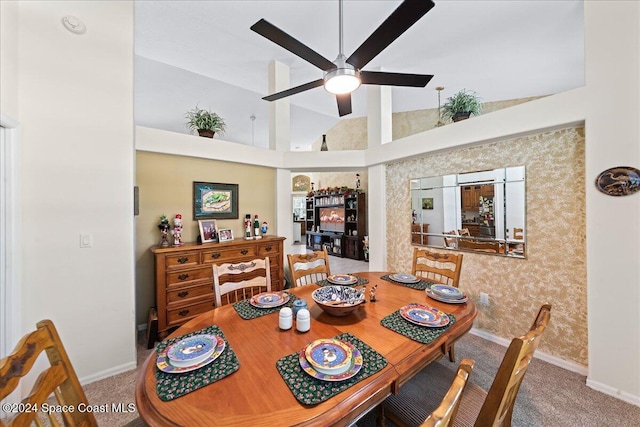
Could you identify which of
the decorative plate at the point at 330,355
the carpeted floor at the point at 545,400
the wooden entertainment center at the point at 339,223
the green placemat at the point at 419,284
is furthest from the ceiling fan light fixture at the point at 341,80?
the wooden entertainment center at the point at 339,223

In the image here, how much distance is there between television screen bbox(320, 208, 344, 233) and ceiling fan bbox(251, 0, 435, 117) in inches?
196

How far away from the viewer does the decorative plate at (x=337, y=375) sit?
2.92 ft

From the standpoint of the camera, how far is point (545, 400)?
178 centimetres

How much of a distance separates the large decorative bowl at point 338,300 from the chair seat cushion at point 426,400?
48 centimetres

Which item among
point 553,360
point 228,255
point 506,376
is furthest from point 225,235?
point 553,360

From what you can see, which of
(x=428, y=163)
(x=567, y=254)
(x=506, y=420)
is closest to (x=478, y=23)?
(x=428, y=163)

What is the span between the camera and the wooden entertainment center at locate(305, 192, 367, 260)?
641cm

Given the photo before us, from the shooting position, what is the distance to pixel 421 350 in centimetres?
111

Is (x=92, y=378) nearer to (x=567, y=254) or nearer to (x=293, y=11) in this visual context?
(x=293, y=11)

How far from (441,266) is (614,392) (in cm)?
142

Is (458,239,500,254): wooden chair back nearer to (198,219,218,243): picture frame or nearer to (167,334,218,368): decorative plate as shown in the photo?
(167,334,218,368): decorative plate

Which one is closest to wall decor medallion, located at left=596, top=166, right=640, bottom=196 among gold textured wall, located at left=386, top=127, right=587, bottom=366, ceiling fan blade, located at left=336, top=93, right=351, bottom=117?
gold textured wall, located at left=386, top=127, right=587, bottom=366

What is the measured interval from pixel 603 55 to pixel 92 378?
4759mm

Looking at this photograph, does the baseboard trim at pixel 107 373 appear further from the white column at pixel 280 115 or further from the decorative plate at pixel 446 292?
the white column at pixel 280 115
